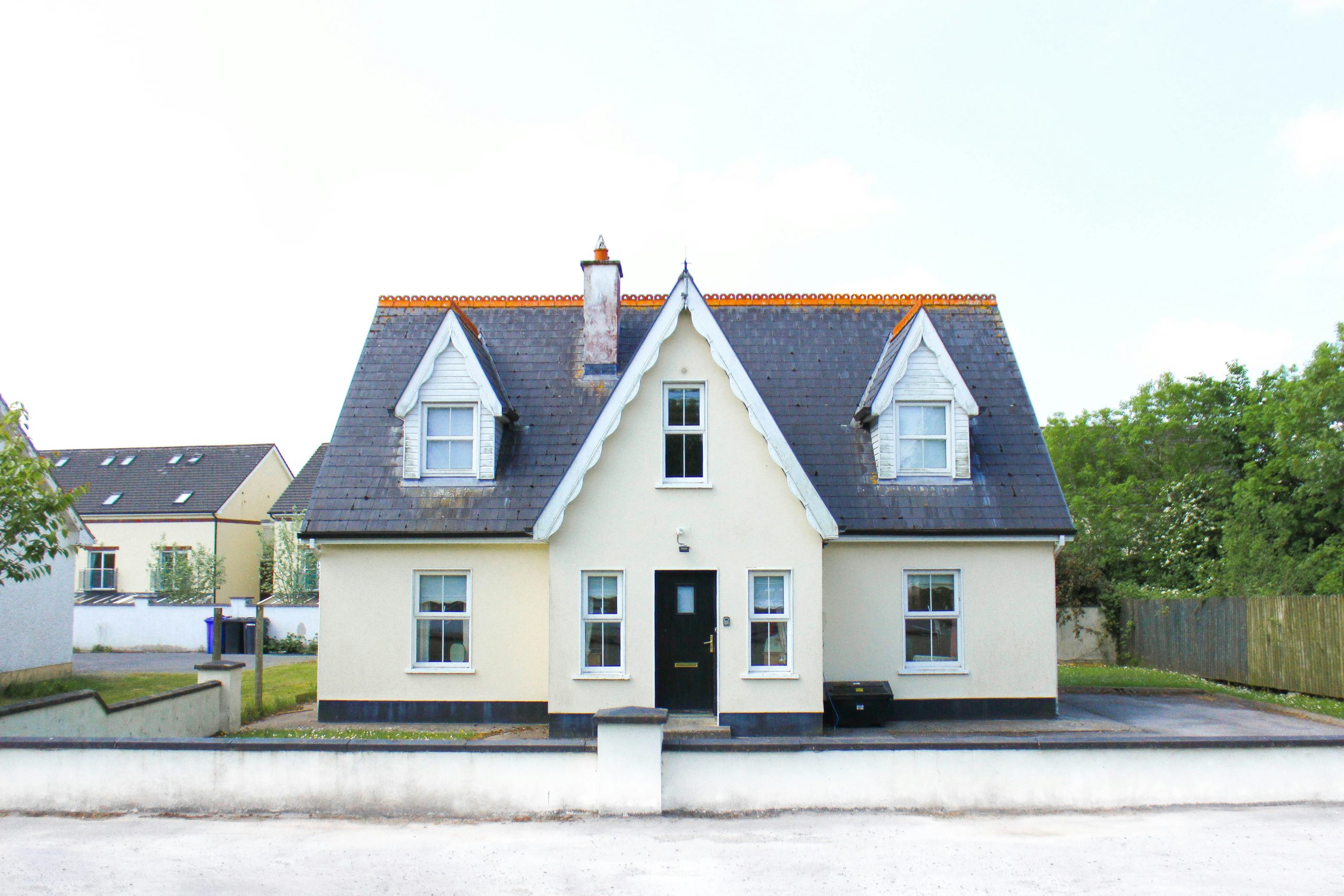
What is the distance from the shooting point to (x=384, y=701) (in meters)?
15.8

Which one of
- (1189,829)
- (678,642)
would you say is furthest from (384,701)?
(1189,829)

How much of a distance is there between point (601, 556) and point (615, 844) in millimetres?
6077

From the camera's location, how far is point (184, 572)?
3572 centimetres

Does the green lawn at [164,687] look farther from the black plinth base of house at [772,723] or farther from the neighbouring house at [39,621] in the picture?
Result: the black plinth base of house at [772,723]

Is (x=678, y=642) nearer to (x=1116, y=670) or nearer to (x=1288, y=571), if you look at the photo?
(x=1116, y=670)

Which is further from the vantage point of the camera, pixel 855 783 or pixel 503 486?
pixel 503 486

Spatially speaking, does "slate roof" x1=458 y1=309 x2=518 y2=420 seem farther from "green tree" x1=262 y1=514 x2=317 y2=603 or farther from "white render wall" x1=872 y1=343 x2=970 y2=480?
"green tree" x1=262 y1=514 x2=317 y2=603

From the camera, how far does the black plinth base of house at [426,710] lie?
620 inches

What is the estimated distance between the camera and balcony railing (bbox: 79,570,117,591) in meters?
38.8

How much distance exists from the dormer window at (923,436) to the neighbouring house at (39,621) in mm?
16417

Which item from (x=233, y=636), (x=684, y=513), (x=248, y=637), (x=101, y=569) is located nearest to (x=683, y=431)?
(x=684, y=513)

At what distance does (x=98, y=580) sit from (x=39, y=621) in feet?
64.7

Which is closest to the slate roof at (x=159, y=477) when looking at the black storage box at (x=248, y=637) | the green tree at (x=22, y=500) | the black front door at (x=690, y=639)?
the black storage box at (x=248, y=637)

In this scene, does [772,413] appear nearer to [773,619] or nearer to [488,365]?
[773,619]
